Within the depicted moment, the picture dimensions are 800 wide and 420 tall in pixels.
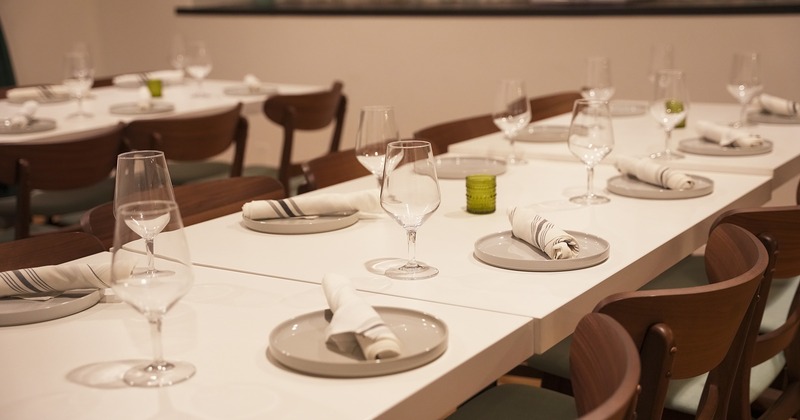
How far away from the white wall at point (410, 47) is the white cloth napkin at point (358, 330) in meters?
2.32

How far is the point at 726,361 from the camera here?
5.55 feet

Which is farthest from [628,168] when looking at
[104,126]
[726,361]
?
[104,126]

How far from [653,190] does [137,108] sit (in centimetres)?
226

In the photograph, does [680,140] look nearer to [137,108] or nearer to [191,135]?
[191,135]

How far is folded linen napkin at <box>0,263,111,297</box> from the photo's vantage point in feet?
4.82

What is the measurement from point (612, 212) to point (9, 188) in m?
3.58

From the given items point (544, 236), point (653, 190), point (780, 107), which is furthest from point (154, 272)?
point (780, 107)

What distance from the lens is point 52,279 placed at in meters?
1.48

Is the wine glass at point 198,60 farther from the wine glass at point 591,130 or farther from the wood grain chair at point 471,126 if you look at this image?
the wine glass at point 591,130

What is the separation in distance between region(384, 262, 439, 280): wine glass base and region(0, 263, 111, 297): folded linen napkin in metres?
0.45

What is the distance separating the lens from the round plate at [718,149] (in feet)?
8.46

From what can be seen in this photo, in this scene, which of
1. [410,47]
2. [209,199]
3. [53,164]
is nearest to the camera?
[209,199]

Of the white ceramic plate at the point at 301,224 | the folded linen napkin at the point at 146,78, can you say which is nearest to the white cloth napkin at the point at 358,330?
the white ceramic plate at the point at 301,224

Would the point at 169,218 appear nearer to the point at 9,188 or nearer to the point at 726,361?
the point at 726,361
